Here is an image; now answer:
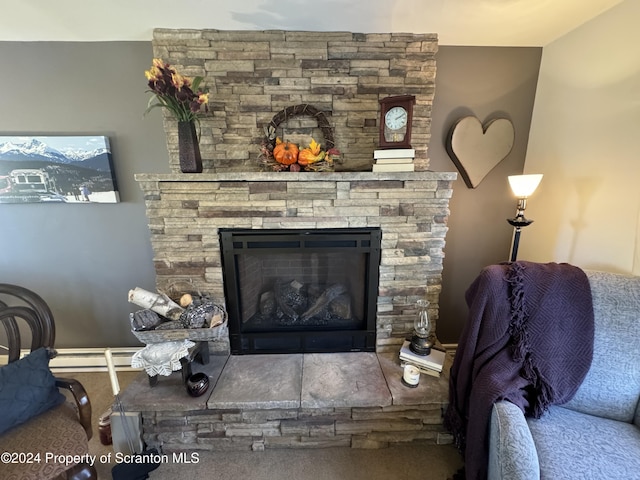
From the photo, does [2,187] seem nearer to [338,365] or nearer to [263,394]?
[263,394]

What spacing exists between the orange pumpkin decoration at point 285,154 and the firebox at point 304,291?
42cm

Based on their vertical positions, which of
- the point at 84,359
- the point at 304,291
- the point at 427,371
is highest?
the point at 304,291

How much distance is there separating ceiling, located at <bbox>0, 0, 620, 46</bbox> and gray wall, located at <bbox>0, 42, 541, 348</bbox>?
0.44 ft

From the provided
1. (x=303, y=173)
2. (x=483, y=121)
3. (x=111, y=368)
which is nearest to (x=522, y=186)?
(x=483, y=121)

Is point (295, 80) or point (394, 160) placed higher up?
point (295, 80)

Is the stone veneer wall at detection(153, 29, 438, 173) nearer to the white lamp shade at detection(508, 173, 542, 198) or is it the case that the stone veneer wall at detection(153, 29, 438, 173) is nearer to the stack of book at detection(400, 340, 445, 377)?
the white lamp shade at detection(508, 173, 542, 198)

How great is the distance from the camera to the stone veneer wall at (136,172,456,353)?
5.07 feet

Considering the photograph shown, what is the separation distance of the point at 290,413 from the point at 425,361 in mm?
791

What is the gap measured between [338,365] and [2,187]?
2.42m

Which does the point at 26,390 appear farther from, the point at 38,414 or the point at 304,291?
the point at 304,291

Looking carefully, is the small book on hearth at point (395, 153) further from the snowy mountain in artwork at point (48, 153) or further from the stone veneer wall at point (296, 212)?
the snowy mountain in artwork at point (48, 153)

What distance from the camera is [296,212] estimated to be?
1.59m

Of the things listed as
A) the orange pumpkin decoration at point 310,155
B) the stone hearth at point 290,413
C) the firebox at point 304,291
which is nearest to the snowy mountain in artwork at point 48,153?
the firebox at point 304,291

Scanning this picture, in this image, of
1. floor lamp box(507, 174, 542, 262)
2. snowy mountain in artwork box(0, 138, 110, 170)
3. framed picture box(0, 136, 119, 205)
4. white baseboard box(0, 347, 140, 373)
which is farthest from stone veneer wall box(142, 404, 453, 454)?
snowy mountain in artwork box(0, 138, 110, 170)
